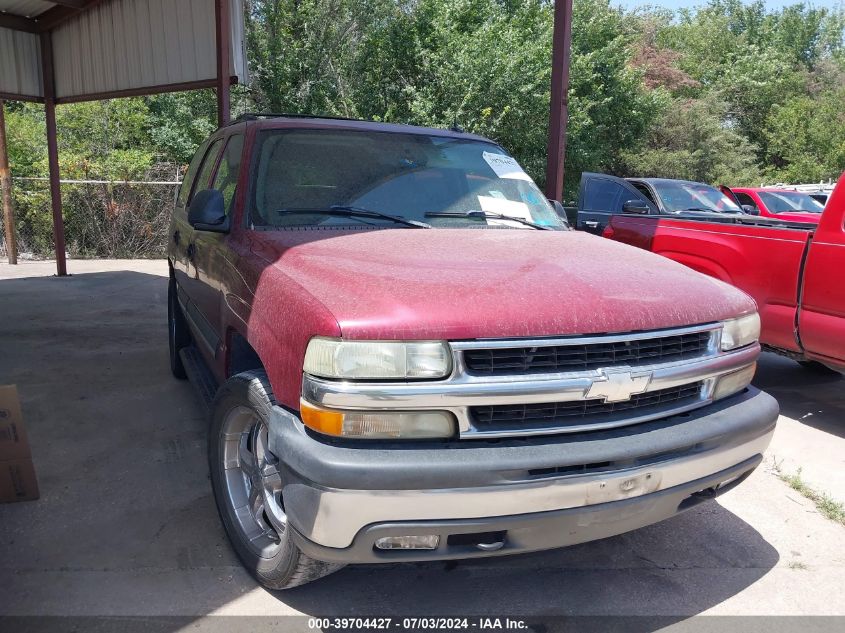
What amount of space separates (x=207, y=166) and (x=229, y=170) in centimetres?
98

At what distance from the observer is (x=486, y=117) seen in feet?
60.3

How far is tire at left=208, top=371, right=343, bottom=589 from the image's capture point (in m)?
2.49

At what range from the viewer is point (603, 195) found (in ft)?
32.6

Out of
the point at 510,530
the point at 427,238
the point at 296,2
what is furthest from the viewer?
the point at 296,2

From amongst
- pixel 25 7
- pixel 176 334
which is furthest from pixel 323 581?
pixel 25 7

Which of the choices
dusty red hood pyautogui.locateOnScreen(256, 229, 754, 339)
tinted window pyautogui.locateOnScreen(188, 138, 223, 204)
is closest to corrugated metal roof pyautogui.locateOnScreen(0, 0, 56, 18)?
tinted window pyautogui.locateOnScreen(188, 138, 223, 204)

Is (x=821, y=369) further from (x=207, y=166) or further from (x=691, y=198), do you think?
(x=207, y=166)

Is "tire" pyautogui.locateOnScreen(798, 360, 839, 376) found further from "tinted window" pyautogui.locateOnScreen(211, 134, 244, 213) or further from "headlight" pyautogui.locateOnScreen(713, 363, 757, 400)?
"tinted window" pyautogui.locateOnScreen(211, 134, 244, 213)

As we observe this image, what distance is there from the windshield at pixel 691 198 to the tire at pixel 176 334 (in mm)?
6277

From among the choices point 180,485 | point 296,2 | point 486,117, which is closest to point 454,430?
point 180,485

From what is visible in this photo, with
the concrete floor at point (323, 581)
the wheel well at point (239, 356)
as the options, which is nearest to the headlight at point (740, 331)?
the concrete floor at point (323, 581)

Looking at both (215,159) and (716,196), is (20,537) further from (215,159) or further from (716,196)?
(716,196)

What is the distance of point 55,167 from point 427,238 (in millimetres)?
10800

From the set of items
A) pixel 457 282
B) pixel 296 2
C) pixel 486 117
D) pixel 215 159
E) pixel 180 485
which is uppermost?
pixel 296 2
